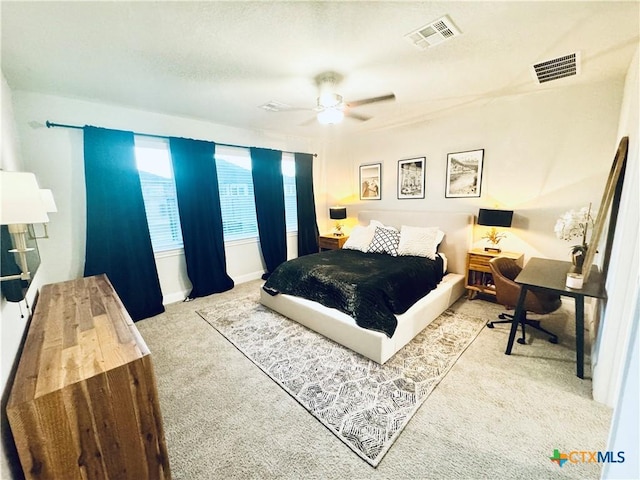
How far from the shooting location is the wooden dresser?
3.02 ft

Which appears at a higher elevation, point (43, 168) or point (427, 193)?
point (43, 168)

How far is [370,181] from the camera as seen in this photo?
15.8 feet

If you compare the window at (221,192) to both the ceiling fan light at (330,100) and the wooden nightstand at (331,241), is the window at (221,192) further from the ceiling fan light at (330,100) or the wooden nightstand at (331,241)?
the ceiling fan light at (330,100)

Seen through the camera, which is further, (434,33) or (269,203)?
(269,203)

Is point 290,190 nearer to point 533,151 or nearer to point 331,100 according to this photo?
point 331,100

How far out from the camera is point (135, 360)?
110 cm

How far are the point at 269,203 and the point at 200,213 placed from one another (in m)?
1.18

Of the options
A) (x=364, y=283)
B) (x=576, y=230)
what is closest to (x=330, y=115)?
(x=364, y=283)

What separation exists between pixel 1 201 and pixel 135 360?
856 mm

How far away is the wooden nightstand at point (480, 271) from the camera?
3.27 meters

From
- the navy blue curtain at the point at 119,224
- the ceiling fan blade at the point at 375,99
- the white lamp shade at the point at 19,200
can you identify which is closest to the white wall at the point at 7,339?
the white lamp shade at the point at 19,200

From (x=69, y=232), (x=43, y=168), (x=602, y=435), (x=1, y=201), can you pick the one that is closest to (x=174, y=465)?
(x=1, y=201)

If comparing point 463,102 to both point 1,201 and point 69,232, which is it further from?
point 69,232

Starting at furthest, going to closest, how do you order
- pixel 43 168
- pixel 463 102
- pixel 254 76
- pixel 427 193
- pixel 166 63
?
pixel 427 193 → pixel 463 102 → pixel 43 168 → pixel 254 76 → pixel 166 63
